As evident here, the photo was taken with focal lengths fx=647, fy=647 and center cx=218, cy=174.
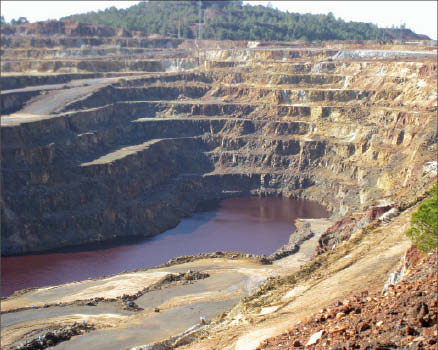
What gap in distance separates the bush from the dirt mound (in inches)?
104

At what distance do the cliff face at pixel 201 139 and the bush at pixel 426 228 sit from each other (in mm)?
26870

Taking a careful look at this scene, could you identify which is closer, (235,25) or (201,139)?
(201,139)

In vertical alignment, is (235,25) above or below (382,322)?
above

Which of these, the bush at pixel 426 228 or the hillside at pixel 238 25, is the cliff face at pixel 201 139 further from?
the hillside at pixel 238 25

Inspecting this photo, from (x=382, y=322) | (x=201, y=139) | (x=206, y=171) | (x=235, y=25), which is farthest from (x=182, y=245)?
(x=235, y=25)

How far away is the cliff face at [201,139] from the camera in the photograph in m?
71.4

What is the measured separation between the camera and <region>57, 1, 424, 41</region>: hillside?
167 m

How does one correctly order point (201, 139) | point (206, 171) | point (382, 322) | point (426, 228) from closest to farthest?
point (382, 322) → point (426, 228) → point (206, 171) → point (201, 139)

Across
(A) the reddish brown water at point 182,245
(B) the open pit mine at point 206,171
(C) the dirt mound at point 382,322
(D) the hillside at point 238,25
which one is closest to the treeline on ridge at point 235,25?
(D) the hillside at point 238,25

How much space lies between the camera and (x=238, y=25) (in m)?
176

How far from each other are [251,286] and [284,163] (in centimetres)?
4819

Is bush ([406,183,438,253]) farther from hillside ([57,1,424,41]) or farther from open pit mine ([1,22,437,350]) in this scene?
hillside ([57,1,424,41])

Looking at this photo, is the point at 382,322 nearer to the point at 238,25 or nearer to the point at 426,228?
the point at 426,228

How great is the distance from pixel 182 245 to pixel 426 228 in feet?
143
